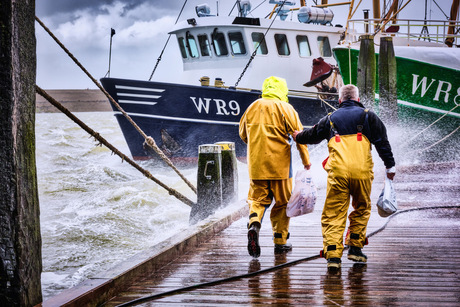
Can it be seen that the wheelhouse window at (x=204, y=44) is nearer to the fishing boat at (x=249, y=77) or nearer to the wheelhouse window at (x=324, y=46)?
the fishing boat at (x=249, y=77)

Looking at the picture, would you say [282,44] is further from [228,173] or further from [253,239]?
[253,239]

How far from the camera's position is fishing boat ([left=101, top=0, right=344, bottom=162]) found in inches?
623

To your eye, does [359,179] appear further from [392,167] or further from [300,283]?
[300,283]

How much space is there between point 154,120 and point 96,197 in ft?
10.5

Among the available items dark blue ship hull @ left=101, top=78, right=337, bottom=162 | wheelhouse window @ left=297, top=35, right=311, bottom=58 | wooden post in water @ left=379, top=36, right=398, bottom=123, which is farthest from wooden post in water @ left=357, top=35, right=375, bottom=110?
wheelhouse window @ left=297, top=35, right=311, bottom=58

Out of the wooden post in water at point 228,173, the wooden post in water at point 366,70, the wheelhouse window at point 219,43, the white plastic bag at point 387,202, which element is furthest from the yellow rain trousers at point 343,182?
the wheelhouse window at point 219,43

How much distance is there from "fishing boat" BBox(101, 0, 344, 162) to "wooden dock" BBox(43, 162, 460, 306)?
10109 millimetres

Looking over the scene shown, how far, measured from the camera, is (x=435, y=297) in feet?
11.1

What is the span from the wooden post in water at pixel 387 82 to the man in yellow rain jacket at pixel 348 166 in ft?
33.3

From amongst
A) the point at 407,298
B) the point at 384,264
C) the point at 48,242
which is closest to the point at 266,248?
the point at 384,264

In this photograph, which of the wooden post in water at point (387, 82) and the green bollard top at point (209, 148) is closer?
the green bollard top at point (209, 148)

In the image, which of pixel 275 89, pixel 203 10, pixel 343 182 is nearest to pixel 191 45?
pixel 203 10

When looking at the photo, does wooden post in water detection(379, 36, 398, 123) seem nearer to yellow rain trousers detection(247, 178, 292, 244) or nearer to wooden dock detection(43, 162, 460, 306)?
wooden dock detection(43, 162, 460, 306)

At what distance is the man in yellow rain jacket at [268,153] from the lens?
4.37 m
